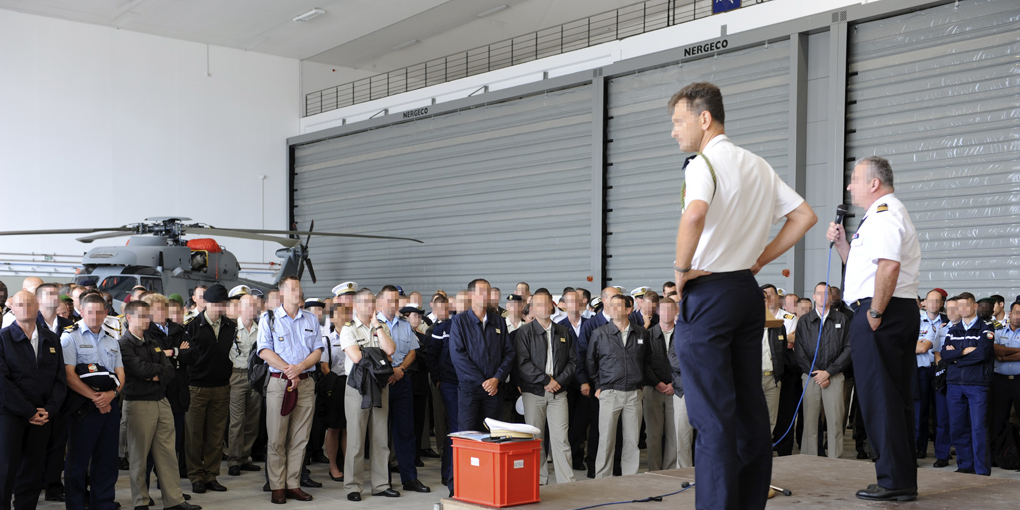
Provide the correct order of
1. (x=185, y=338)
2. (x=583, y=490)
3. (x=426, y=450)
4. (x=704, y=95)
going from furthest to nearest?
(x=426, y=450), (x=185, y=338), (x=583, y=490), (x=704, y=95)

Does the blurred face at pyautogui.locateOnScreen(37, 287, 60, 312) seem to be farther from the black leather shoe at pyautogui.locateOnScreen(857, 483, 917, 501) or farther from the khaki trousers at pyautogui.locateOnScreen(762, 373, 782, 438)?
the khaki trousers at pyautogui.locateOnScreen(762, 373, 782, 438)

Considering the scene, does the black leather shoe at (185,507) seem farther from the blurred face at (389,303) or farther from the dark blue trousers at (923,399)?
the dark blue trousers at (923,399)

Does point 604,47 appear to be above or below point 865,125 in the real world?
above

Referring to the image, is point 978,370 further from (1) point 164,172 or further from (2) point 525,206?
Result: (1) point 164,172

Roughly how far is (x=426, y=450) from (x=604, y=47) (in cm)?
796

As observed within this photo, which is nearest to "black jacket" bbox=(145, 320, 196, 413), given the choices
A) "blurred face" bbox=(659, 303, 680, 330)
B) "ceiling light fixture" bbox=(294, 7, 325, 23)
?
"blurred face" bbox=(659, 303, 680, 330)

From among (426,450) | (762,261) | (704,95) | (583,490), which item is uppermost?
(704,95)

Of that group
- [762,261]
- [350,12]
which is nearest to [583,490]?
[762,261]

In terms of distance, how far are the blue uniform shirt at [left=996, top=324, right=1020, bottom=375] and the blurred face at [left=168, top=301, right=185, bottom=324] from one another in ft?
25.2

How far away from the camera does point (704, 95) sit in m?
2.81

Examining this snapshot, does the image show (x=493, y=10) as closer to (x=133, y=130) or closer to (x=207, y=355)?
(x=133, y=130)

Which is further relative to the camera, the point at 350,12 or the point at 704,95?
the point at 350,12

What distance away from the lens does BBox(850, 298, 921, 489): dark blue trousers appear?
137 inches

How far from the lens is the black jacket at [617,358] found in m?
6.73
